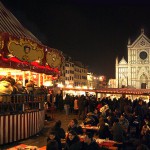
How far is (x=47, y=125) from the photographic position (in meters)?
15.2

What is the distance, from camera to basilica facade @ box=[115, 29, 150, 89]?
243 ft

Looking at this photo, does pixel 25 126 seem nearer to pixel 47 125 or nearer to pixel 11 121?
pixel 11 121

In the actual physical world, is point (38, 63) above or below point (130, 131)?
above

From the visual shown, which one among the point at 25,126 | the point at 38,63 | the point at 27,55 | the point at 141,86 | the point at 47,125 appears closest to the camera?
the point at 25,126

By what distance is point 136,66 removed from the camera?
7475 cm

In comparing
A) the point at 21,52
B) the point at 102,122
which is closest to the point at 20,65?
the point at 21,52

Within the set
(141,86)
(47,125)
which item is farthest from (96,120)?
(141,86)

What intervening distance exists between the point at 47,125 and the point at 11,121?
15.7ft

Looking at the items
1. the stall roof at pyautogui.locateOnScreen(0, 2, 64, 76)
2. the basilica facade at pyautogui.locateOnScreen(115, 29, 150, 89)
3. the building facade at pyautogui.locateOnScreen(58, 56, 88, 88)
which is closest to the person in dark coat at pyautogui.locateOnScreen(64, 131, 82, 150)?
the stall roof at pyautogui.locateOnScreen(0, 2, 64, 76)

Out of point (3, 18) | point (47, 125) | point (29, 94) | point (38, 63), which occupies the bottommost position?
point (47, 125)

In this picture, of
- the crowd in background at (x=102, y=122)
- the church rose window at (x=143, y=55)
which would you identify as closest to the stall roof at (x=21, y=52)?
the crowd in background at (x=102, y=122)

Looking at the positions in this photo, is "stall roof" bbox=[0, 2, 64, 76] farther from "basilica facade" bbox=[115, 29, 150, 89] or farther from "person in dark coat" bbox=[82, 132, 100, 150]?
"basilica facade" bbox=[115, 29, 150, 89]

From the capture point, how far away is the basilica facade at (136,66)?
7394 cm

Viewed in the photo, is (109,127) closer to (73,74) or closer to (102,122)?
(102,122)
